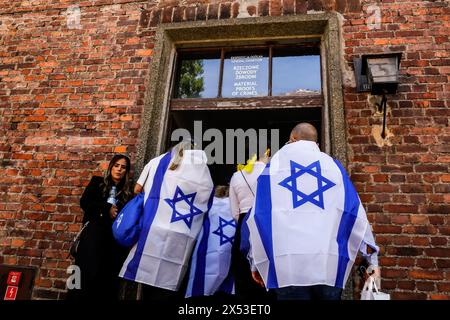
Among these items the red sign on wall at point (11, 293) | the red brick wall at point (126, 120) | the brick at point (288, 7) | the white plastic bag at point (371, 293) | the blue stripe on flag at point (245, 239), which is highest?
the brick at point (288, 7)

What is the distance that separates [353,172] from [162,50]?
90.1 inches

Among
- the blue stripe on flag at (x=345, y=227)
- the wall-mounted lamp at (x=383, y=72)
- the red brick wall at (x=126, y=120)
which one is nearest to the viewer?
the blue stripe on flag at (x=345, y=227)

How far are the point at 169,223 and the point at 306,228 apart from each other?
1004mm

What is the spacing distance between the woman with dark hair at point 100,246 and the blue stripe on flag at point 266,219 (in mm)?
1300

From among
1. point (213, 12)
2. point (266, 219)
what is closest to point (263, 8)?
point (213, 12)

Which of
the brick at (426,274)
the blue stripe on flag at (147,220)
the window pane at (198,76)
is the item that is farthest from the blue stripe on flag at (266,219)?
the window pane at (198,76)

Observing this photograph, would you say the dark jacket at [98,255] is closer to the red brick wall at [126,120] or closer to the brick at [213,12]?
the red brick wall at [126,120]

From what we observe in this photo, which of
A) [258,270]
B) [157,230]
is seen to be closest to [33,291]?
[157,230]

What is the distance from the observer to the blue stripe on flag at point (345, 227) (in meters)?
1.79

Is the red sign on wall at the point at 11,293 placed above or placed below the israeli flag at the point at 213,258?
below

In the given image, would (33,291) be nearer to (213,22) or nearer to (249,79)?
(249,79)

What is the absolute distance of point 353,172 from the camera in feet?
9.63

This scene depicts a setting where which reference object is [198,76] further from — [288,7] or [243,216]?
[243,216]

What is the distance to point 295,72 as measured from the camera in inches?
143
